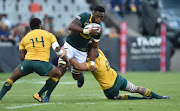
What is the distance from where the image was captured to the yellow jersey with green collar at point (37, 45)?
7688 mm

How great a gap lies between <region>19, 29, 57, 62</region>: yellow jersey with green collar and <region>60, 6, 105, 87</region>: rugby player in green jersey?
2.22 ft

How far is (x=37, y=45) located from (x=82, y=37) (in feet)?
4.01

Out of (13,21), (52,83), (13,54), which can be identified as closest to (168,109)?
(52,83)

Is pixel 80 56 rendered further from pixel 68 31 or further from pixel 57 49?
pixel 68 31

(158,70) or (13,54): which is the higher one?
(13,54)

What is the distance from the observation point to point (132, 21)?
24891 mm

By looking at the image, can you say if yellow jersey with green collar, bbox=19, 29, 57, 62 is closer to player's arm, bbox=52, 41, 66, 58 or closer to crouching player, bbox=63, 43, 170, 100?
player's arm, bbox=52, 41, 66, 58

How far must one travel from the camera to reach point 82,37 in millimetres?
8539

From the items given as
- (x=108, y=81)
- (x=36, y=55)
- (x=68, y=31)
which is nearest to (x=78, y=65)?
(x=108, y=81)

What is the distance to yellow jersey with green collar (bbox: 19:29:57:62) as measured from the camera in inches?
303

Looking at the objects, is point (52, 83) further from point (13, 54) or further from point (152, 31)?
point (152, 31)

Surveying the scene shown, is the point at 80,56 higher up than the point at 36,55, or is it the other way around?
the point at 36,55

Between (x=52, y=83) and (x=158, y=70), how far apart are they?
1178 cm

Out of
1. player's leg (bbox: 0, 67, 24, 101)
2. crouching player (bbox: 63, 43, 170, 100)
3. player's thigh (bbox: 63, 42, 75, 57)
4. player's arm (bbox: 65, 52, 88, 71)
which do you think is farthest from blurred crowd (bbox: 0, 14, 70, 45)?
player's leg (bbox: 0, 67, 24, 101)
